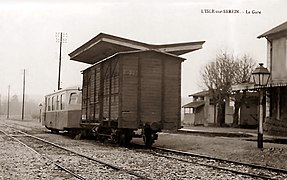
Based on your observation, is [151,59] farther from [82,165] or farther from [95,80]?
[82,165]

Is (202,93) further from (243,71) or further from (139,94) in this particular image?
(139,94)

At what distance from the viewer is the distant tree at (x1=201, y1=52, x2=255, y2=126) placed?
48.3 metres

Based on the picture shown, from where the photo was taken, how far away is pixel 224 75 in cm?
4947

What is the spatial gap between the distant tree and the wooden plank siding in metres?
30.9

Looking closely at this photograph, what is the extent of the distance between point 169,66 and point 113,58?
2.09 metres

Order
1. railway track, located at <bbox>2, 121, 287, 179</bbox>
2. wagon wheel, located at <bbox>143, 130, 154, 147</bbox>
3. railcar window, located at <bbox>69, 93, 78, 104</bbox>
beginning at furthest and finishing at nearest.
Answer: railcar window, located at <bbox>69, 93, 78, 104</bbox>
wagon wheel, located at <bbox>143, 130, 154, 147</bbox>
railway track, located at <bbox>2, 121, 287, 179</bbox>

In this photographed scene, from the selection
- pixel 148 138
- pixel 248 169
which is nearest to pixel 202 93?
pixel 148 138

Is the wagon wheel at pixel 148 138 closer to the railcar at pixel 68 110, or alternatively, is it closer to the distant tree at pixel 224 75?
the railcar at pixel 68 110

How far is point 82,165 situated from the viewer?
1074cm

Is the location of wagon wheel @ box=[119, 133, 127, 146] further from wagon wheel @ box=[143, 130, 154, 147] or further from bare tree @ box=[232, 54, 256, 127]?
bare tree @ box=[232, 54, 256, 127]

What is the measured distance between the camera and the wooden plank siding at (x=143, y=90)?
16.4 meters

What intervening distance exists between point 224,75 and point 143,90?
33.9 metres

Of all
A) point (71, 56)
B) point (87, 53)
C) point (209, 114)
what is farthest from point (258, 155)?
point (209, 114)

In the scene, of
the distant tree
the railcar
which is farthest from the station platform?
the distant tree
